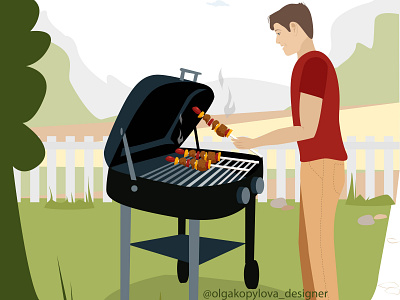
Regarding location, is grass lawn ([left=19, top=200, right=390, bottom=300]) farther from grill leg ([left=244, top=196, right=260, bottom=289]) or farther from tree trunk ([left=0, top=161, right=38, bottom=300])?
tree trunk ([left=0, top=161, right=38, bottom=300])

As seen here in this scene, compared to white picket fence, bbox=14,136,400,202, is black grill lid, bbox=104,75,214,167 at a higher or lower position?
higher

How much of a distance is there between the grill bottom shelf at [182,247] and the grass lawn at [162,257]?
0.43 meters

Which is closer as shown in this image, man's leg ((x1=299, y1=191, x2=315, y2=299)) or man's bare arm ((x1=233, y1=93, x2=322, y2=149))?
man's bare arm ((x1=233, y1=93, x2=322, y2=149))

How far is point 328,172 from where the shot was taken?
3549mm

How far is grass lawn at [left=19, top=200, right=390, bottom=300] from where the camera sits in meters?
4.50

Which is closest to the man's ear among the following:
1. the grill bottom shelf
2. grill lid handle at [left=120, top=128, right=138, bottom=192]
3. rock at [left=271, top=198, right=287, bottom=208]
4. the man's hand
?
the man's hand

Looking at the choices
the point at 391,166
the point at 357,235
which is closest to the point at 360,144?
the point at 391,166

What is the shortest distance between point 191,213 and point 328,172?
3.12ft

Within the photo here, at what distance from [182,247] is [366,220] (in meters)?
3.01

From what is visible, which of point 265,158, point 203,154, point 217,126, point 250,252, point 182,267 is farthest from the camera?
point 265,158

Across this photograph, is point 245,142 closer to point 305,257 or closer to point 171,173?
point 171,173

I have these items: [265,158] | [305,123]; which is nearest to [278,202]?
[265,158]

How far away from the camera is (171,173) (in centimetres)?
387

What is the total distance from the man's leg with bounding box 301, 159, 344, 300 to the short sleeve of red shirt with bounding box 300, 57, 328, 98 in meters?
0.46
